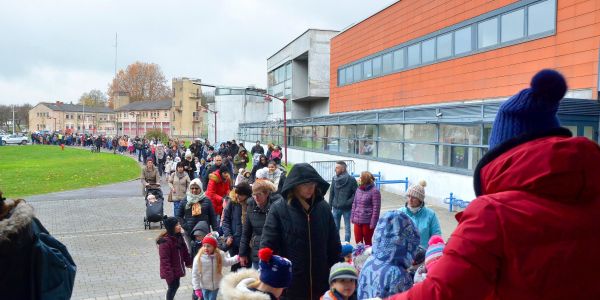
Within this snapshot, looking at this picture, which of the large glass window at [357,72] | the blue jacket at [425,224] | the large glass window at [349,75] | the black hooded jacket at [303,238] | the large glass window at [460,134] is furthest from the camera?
the large glass window at [349,75]

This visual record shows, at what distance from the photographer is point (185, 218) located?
7.99 metres

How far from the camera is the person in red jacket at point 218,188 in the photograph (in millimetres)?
9758

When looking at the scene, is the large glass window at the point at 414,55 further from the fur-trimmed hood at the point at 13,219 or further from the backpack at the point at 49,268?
the fur-trimmed hood at the point at 13,219

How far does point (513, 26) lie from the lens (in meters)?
17.5

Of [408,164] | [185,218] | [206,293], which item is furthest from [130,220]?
[408,164]

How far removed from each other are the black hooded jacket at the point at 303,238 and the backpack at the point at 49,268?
6.57 ft

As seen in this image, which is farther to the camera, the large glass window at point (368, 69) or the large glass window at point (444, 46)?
the large glass window at point (368, 69)

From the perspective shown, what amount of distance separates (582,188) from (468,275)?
0.44 m

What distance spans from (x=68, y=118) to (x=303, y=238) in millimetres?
151331

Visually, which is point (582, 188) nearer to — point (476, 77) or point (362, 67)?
point (476, 77)

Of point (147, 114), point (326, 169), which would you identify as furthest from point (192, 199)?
point (147, 114)

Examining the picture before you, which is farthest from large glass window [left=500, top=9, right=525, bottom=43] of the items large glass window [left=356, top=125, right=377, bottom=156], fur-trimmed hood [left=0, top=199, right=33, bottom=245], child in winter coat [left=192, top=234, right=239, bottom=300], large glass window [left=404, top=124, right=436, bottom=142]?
fur-trimmed hood [left=0, top=199, right=33, bottom=245]

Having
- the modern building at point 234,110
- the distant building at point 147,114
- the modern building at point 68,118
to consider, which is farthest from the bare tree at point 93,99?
the modern building at point 234,110

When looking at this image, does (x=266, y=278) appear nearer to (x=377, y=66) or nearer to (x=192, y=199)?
(x=192, y=199)
